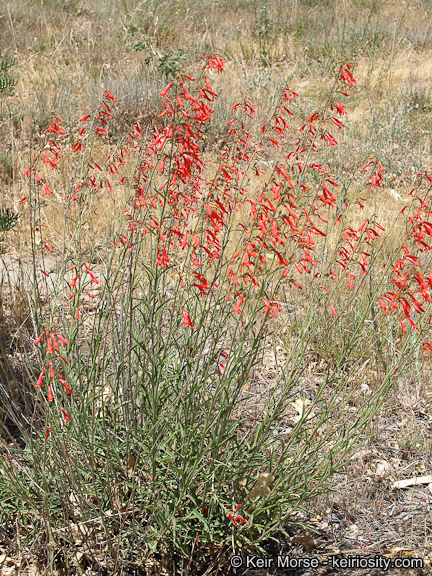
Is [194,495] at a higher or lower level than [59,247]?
higher

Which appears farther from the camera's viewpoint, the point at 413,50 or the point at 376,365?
the point at 413,50

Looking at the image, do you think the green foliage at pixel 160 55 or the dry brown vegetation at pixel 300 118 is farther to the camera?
the dry brown vegetation at pixel 300 118

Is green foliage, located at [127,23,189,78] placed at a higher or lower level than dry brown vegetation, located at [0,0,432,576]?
higher

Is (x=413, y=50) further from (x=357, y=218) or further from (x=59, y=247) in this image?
(x=59, y=247)

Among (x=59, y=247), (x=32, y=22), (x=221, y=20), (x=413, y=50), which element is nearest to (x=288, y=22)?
(x=221, y=20)

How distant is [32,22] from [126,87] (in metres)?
4.96

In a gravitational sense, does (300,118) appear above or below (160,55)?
below

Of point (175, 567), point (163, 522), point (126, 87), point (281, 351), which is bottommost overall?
point (281, 351)

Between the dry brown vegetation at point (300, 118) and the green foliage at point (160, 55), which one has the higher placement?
the green foliage at point (160, 55)

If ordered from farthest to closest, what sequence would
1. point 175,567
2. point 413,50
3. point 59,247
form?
point 413,50 → point 59,247 → point 175,567

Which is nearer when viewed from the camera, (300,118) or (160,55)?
(160,55)

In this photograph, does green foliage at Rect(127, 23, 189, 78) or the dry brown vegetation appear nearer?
green foliage at Rect(127, 23, 189, 78)

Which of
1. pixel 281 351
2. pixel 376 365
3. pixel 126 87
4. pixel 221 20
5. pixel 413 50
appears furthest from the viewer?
pixel 221 20

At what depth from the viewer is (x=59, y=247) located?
15.3 ft
